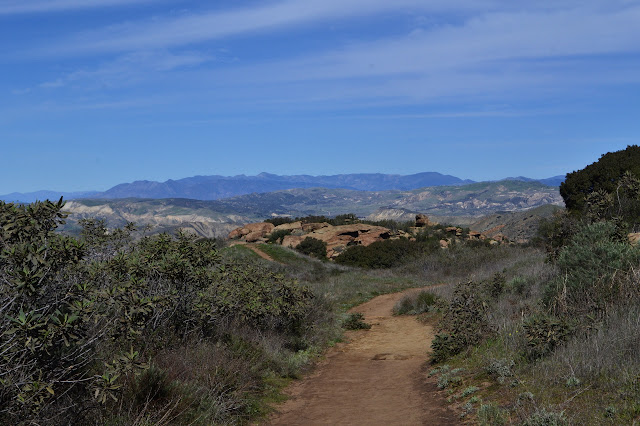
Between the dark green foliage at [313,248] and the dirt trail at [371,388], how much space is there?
26.4 meters

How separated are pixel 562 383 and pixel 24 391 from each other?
608 cm

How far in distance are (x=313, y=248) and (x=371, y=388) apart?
3341cm

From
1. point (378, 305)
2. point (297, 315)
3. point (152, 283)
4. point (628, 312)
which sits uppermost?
point (152, 283)

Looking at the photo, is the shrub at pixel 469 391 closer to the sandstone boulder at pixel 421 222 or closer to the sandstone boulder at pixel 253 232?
the sandstone boulder at pixel 253 232

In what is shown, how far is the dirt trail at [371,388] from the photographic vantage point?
8023 mm

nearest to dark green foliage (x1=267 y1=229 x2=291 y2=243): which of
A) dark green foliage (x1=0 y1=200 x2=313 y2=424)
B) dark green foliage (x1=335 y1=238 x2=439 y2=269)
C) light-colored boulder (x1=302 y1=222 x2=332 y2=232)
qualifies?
light-colored boulder (x1=302 y1=222 x2=332 y2=232)

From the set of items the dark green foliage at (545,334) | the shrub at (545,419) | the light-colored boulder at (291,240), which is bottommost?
the light-colored boulder at (291,240)

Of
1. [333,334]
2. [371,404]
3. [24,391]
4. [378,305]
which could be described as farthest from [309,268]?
[24,391]

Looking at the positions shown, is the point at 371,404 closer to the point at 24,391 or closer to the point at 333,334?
the point at 24,391

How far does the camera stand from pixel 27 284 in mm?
4559

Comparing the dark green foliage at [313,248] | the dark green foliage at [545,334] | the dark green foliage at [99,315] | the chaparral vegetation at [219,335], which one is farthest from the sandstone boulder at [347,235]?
the dark green foliage at [545,334]

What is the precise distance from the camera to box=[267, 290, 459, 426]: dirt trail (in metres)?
8.02

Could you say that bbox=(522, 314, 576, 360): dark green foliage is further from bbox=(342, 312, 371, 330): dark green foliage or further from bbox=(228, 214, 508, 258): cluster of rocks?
bbox=(228, 214, 508, 258): cluster of rocks

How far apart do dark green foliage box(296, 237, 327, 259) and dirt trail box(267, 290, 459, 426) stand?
2645cm
